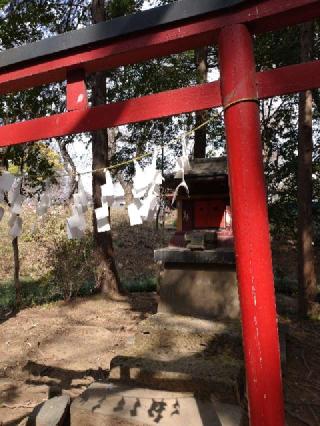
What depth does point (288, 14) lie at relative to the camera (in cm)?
211

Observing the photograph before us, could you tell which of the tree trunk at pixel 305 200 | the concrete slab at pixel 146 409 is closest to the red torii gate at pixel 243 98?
the concrete slab at pixel 146 409

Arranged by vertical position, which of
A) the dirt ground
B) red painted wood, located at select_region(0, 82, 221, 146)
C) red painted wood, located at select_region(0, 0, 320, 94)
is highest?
red painted wood, located at select_region(0, 0, 320, 94)

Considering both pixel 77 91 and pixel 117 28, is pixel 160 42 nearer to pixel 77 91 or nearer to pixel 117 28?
pixel 117 28

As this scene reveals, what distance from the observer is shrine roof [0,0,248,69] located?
2.19 m

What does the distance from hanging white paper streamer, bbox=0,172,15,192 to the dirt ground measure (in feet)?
8.49

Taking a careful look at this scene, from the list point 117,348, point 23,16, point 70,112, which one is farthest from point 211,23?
point 23,16

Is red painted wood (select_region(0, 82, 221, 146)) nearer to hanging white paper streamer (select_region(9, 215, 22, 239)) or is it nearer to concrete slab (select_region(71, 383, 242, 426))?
hanging white paper streamer (select_region(9, 215, 22, 239))

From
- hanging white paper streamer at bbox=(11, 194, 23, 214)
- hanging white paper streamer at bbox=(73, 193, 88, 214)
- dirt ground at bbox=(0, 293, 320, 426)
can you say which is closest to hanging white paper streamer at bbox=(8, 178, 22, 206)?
hanging white paper streamer at bbox=(11, 194, 23, 214)

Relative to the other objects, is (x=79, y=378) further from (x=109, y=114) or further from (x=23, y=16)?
(x=23, y=16)

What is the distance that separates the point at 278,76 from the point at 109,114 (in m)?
1.05

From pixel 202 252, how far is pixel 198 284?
64 cm

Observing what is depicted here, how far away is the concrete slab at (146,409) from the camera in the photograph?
330 cm

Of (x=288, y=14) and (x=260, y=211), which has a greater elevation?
(x=288, y=14)

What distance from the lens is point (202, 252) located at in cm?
596
